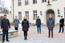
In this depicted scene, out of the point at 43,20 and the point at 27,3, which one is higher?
the point at 27,3

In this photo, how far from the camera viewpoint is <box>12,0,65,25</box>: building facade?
1711 inches

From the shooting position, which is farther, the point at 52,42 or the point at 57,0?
the point at 57,0

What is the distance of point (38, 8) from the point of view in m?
47.5

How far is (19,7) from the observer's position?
51.0 metres

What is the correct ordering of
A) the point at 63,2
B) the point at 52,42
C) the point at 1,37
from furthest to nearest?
the point at 63,2
the point at 1,37
the point at 52,42

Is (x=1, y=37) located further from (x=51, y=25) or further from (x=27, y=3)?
(x=27, y=3)

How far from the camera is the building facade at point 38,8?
143ft

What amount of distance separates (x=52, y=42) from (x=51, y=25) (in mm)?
2894

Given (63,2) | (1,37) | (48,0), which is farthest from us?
(48,0)

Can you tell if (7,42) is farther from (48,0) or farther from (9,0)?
(9,0)

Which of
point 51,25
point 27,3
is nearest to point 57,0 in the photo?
point 27,3

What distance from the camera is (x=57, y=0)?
43.7 metres

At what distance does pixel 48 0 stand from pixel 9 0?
33.3 ft

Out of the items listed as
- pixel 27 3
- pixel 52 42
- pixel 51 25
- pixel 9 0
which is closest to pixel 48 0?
pixel 27 3
